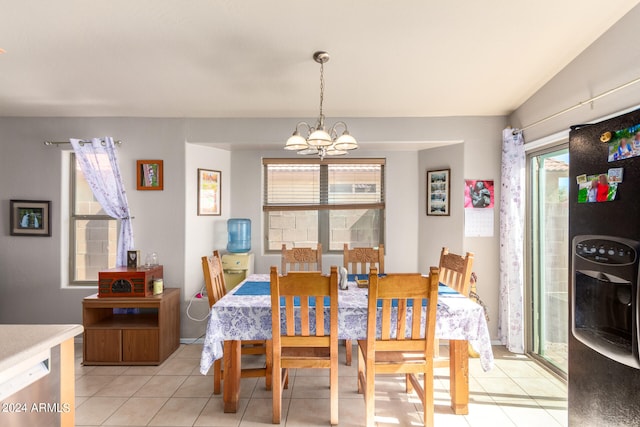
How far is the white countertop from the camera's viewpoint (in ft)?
3.38

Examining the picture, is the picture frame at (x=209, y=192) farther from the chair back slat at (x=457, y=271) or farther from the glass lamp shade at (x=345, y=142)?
the chair back slat at (x=457, y=271)

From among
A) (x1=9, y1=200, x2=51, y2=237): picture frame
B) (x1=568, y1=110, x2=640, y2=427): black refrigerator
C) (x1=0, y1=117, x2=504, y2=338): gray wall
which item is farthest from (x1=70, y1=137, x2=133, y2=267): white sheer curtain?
(x1=568, y1=110, x2=640, y2=427): black refrigerator

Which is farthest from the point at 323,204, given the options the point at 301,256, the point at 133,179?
the point at 133,179

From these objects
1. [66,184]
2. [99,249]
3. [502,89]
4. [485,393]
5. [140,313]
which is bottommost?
[485,393]

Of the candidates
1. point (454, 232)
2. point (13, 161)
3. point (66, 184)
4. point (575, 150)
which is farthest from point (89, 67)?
point (454, 232)

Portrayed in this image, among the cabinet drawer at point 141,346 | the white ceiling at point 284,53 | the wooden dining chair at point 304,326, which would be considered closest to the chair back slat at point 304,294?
the wooden dining chair at point 304,326

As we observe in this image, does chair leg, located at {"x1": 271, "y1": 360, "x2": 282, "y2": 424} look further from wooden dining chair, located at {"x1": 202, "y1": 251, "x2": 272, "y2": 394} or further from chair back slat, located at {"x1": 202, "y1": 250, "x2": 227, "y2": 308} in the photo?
chair back slat, located at {"x1": 202, "y1": 250, "x2": 227, "y2": 308}

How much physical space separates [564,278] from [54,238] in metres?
4.88

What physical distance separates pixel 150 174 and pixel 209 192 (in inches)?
23.9

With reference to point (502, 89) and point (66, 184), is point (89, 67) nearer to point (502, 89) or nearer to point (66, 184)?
point (66, 184)

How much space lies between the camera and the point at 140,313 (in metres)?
3.18

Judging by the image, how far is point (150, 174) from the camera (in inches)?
130

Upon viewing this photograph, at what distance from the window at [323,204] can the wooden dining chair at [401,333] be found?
1897mm

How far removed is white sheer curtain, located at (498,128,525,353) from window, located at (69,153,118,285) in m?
4.02
